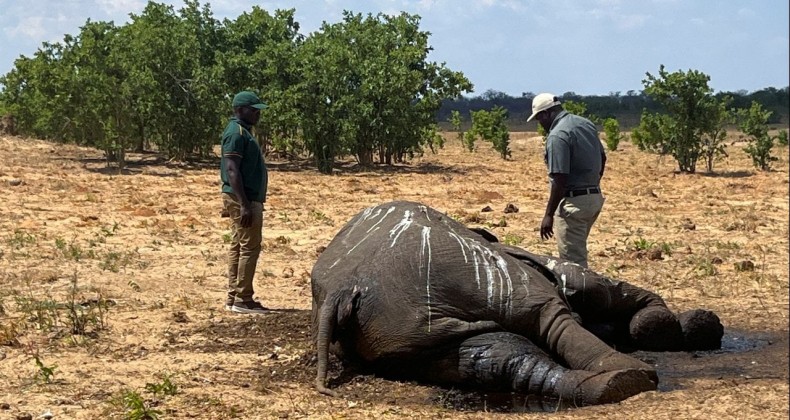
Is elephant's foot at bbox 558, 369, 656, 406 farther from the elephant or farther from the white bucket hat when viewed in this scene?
the white bucket hat

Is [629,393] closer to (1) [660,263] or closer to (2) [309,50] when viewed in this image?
(1) [660,263]

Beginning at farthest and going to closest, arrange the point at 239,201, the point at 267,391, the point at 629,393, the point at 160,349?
the point at 239,201 < the point at 160,349 < the point at 267,391 < the point at 629,393

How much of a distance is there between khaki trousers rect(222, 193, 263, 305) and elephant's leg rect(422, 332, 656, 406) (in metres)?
2.50

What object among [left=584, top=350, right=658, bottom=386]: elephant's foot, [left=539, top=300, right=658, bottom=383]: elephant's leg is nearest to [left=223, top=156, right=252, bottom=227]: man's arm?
[left=539, top=300, right=658, bottom=383]: elephant's leg

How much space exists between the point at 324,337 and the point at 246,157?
8.08 ft

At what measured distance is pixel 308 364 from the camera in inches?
A: 226

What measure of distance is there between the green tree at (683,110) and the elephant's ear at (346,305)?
704 inches

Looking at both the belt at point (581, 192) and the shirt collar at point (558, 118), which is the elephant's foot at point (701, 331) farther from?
the shirt collar at point (558, 118)

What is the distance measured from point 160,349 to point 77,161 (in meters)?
18.6

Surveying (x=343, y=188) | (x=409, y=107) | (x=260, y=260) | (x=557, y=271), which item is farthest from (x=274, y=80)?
(x=557, y=271)

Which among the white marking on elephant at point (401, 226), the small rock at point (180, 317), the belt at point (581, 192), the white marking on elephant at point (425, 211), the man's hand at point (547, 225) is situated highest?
the belt at point (581, 192)

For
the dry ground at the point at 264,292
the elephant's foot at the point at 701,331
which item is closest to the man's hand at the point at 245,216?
the dry ground at the point at 264,292

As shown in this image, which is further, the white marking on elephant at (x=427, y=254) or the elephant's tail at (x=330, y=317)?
the white marking on elephant at (x=427, y=254)

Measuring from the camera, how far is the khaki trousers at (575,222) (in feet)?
21.9
